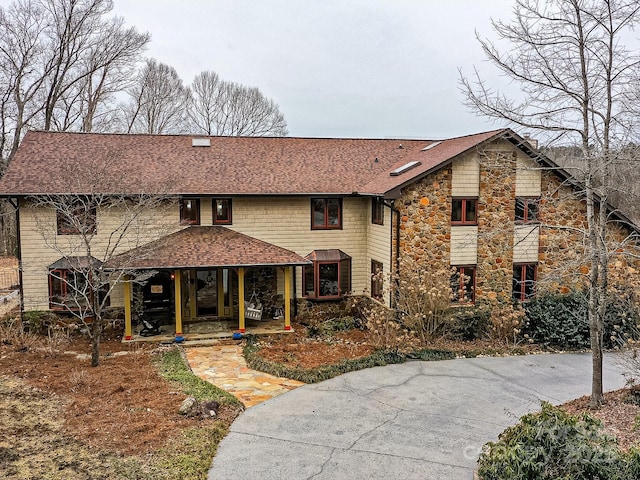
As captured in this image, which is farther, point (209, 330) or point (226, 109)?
point (226, 109)

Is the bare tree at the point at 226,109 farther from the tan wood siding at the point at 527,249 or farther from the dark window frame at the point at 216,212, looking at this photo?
the tan wood siding at the point at 527,249

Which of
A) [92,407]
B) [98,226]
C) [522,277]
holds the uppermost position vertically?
[98,226]

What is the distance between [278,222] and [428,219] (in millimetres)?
5065

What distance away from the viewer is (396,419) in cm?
915

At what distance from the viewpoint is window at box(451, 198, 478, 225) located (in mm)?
15414

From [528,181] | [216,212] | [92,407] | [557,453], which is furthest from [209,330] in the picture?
[557,453]

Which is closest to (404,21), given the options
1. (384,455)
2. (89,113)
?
(384,455)

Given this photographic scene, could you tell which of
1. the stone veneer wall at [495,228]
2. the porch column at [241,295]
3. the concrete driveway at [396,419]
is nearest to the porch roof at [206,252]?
the porch column at [241,295]

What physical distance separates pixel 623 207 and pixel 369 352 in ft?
30.6

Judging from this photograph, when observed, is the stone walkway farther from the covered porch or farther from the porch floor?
the covered porch

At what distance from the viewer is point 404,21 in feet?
47.6

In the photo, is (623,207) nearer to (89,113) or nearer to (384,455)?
(384,455)

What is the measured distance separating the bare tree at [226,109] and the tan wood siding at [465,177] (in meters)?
25.6

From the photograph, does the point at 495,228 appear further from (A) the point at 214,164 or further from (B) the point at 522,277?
(A) the point at 214,164
